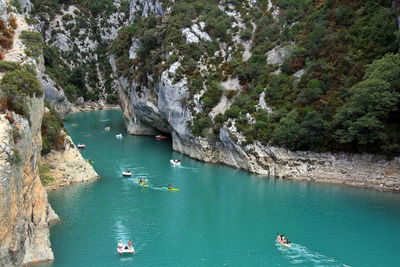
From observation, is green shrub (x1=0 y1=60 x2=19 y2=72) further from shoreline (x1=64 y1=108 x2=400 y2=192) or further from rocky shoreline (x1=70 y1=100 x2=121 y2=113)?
rocky shoreline (x1=70 y1=100 x2=121 y2=113)

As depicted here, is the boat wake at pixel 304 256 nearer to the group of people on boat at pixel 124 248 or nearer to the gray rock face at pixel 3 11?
the group of people on boat at pixel 124 248

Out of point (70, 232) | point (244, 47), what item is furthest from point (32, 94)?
point (244, 47)

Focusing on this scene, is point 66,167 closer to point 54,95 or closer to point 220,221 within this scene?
point 220,221

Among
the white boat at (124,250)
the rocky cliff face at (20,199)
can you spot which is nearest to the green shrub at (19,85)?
the rocky cliff face at (20,199)

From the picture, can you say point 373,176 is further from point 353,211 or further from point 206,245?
point 206,245

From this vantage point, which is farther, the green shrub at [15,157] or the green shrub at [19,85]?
the green shrub at [19,85]

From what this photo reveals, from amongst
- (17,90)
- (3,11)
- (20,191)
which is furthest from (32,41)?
(20,191)

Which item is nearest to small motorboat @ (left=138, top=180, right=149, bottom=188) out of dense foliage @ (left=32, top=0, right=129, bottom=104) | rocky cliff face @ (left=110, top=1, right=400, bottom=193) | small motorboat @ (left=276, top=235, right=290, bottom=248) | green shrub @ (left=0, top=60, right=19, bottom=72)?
rocky cliff face @ (left=110, top=1, right=400, bottom=193)
